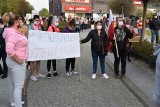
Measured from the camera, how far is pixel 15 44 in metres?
5.58

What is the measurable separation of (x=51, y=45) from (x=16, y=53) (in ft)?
11.5

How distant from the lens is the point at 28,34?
8.70 meters

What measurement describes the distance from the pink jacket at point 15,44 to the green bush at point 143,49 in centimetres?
629

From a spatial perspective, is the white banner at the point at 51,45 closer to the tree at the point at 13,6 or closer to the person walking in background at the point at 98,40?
the person walking in background at the point at 98,40

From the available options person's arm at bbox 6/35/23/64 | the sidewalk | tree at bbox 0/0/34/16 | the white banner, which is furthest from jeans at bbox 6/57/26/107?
tree at bbox 0/0/34/16

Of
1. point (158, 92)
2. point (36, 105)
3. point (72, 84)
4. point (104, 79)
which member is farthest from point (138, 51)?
point (158, 92)

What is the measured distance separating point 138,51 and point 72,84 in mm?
4904

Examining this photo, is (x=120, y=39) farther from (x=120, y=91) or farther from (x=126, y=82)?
(x=120, y=91)

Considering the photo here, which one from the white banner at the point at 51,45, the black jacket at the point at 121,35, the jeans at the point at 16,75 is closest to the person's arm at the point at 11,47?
the jeans at the point at 16,75

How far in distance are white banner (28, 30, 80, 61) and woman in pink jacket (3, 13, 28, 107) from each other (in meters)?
2.89

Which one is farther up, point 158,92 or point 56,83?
point 158,92

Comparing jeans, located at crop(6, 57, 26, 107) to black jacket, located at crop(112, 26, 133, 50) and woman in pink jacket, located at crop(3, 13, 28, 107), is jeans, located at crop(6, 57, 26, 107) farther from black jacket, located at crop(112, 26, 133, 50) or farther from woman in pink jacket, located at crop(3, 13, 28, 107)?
black jacket, located at crop(112, 26, 133, 50)

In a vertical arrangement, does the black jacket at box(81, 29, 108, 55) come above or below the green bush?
above

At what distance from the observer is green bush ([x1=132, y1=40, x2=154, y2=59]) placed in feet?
37.4
